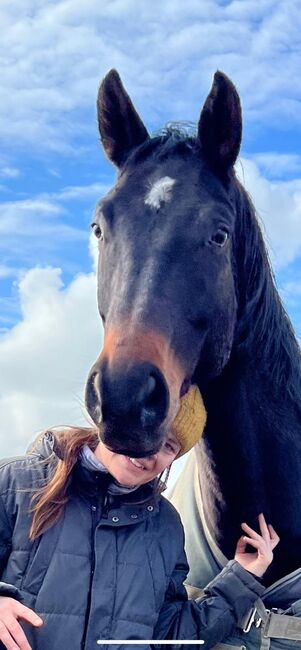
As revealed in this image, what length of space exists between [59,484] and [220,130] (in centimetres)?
200

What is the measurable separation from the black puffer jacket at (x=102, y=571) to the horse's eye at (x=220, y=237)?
1.27 m

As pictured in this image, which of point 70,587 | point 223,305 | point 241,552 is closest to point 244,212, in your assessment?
point 223,305

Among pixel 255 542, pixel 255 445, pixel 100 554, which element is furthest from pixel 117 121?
pixel 255 542

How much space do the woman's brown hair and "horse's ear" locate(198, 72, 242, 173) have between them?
1566mm

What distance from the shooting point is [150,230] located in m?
3.62

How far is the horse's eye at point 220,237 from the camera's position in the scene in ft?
12.5

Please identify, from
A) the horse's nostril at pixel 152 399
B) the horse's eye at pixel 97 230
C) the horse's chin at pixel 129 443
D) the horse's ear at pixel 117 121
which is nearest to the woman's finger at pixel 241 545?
the horse's chin at pixel 129 443

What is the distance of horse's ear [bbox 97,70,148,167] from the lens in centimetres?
425

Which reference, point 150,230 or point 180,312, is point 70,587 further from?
point 150,230

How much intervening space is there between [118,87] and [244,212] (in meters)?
0.97

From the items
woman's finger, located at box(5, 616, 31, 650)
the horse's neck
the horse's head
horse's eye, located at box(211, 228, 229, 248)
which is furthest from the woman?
horse's eye, located at box(211, 228, 229, 248)

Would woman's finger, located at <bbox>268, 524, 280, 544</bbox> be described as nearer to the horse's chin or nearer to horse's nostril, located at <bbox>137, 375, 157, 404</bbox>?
the horse's chin

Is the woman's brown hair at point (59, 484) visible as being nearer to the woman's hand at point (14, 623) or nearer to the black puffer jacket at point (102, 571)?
the black puffer jacket at point (102, 571)

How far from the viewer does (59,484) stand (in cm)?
376
